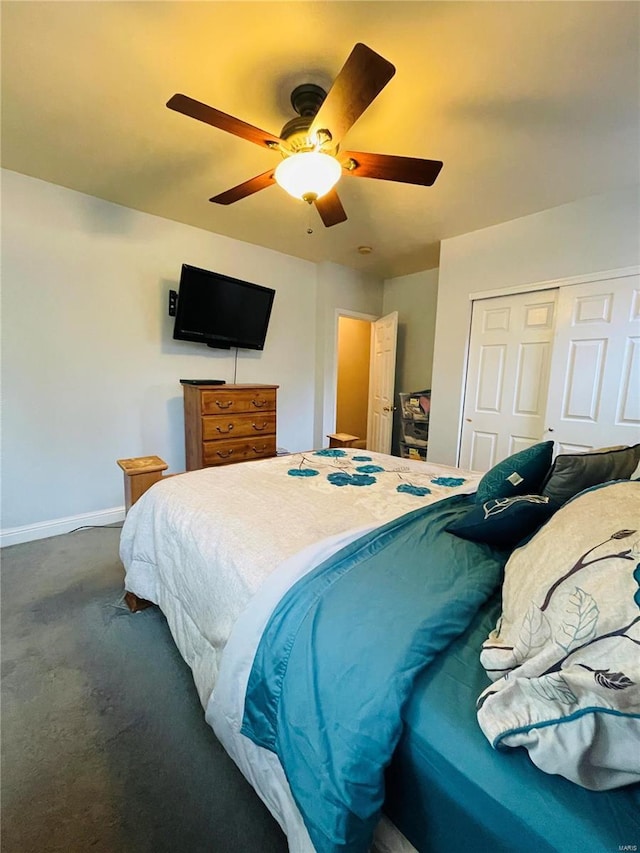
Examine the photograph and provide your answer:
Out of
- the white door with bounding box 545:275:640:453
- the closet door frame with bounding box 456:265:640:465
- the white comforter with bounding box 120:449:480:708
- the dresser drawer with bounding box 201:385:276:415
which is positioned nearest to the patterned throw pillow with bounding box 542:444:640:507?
the white comforter with bounding box 120:449:480:708

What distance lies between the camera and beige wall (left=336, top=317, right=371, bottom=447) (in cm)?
581

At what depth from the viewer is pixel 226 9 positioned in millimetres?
1317

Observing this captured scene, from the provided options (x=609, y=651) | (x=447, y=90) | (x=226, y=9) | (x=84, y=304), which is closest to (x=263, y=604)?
(x=609, y=651)

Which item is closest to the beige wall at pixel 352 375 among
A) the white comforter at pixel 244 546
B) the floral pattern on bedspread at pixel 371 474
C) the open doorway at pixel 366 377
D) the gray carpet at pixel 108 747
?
the open doorway at pixel 366 377

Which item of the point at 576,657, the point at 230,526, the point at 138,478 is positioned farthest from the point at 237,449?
the point at 576,657

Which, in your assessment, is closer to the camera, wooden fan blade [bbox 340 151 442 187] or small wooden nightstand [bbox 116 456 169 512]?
wooden fan blade [bbox 340 151 442 187]

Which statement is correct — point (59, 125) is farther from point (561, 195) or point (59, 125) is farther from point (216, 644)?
point (561, 195)

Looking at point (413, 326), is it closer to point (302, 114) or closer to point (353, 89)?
point (302, 114)

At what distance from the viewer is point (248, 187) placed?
1.94 m

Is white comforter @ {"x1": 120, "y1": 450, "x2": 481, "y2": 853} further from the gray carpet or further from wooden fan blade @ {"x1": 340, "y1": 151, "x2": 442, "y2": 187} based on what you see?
wooden fan blade @ {"x1": 340, "y1": 151, "x2": 442, "y2": 187}

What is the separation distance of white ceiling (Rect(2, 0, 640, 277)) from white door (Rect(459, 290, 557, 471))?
2.60 ft

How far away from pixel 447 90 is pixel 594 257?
174 centimetres

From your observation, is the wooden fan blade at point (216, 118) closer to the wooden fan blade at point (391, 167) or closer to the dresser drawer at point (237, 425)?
the wooden fan blade at point (391, 167)

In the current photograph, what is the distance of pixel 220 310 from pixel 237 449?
127cm
